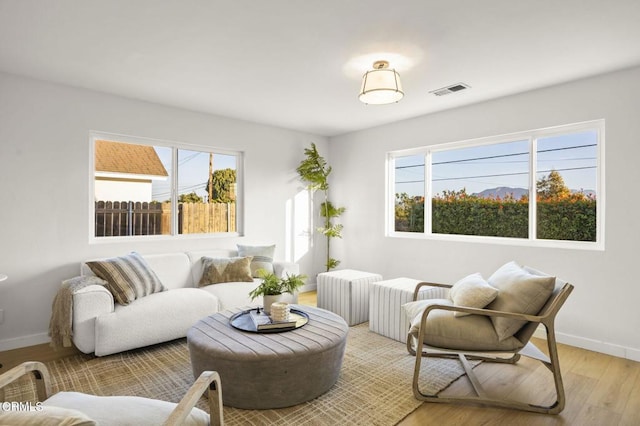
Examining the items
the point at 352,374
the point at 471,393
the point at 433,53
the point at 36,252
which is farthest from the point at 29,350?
the point at 433,53

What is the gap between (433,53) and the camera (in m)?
2.92

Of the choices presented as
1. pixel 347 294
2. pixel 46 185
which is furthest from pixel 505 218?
pixel 46 185

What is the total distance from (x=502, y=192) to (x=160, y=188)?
4.12m

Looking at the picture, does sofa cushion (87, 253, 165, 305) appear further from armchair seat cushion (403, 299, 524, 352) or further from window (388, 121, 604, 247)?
window (388, 121, 604, 247)

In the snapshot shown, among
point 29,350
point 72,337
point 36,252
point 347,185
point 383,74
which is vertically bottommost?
point 29,350

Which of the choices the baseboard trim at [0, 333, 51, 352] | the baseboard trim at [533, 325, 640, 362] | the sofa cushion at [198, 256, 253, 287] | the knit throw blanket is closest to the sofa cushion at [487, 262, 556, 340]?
the baseboard trim at [533, 325, 640, 362]

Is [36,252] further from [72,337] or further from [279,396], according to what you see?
[279,396]

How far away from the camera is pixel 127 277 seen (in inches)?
134

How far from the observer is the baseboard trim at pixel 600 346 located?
10.4 ft

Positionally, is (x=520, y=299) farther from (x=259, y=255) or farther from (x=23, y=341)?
(x=23, y=341)

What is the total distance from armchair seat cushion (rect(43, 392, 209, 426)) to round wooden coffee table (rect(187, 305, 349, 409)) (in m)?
0.72

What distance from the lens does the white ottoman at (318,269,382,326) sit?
4.03 m

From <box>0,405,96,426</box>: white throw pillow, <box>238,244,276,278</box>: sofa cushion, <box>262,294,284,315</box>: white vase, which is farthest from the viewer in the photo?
<box>238,244,276,278</box>: sofa cushion

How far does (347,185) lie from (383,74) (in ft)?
9.47
